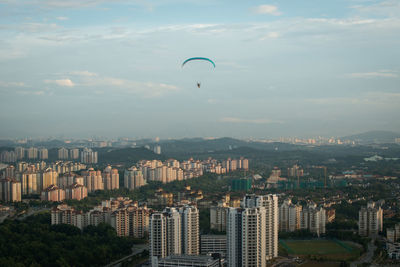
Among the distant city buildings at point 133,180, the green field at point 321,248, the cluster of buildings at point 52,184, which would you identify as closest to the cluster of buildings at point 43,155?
the cluster of buildings at point 52,184

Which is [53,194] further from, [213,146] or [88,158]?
[213,146]

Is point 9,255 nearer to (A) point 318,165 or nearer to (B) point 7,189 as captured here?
(B) point 7,189

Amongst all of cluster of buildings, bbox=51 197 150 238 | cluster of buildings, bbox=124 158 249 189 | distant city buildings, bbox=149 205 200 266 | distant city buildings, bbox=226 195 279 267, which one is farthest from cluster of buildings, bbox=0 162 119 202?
distant city buildings, bbox=226 195 279 267

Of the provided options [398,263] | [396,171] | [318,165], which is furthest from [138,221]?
[318,165]

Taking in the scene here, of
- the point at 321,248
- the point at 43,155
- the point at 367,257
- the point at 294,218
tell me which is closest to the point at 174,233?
the point at 321,248

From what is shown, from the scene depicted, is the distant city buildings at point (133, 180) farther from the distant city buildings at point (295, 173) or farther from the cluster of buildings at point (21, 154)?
the cluster of buildings at point (21, 154)

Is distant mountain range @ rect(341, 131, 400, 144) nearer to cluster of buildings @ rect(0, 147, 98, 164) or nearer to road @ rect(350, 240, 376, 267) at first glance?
cluster of buildings @ rect(0, 147, 98, 164)
